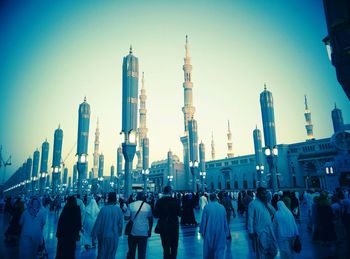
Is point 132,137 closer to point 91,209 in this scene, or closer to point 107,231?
point 91,209

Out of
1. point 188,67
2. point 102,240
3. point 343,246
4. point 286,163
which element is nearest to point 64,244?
point 102,240

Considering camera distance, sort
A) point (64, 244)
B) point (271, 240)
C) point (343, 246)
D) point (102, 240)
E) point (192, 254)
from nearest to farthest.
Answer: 1. point (271, 240)
2. point (102, 240)
3. point (64, 244)
4. point (192, 254)
5. point (343, 246)

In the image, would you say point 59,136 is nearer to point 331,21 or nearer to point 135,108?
point 135,108

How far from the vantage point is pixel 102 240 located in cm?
517

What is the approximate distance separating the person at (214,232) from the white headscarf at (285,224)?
3.31 ft

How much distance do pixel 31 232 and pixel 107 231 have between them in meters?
1.69

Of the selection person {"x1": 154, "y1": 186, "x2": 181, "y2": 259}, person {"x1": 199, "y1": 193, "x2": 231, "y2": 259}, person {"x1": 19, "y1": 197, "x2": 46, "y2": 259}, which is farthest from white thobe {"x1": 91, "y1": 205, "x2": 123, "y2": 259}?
person {"x1": 199, "y1": 193, "x2": 231, "y2": 259}

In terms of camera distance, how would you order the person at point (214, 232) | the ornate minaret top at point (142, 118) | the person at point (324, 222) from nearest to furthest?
the person at point (214, 232) < the person at point (324, 222) < the ornate minaret top at point (142, 118)

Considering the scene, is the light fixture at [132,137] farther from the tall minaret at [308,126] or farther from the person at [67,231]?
the tall minaret at [308,126]

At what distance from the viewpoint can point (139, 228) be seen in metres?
5.21

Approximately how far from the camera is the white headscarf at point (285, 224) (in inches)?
187

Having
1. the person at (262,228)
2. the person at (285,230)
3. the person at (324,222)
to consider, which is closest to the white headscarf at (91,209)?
the person at (262,228)

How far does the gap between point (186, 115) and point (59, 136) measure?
28930mm

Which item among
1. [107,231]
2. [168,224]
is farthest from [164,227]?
[107,231]
